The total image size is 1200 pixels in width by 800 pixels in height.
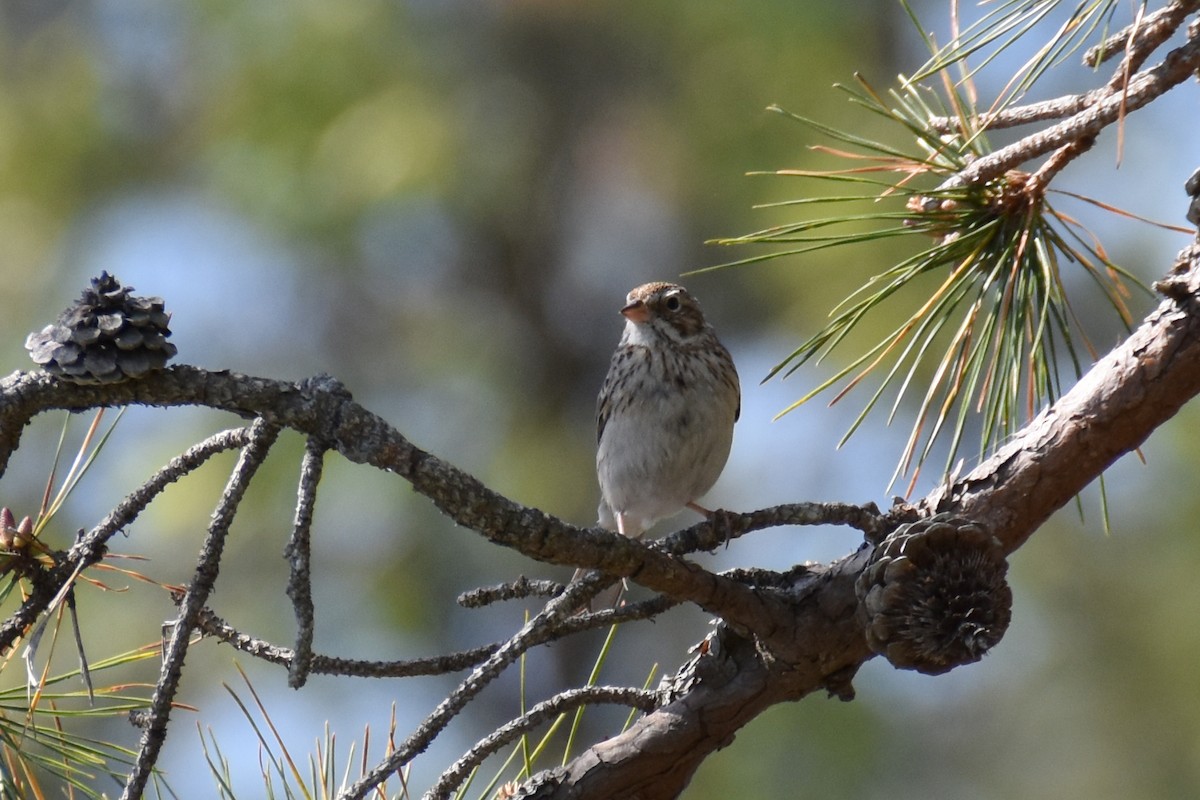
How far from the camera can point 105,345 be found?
1512 millimetres

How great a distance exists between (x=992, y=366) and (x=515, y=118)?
6361 mm

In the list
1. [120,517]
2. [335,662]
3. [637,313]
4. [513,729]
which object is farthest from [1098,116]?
[637,313]

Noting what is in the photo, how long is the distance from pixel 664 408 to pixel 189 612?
2.92 meters

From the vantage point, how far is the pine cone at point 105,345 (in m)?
1.50

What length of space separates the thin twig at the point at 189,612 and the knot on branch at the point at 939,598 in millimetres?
877

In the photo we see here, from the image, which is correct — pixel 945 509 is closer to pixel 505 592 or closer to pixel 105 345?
pixel 505 592

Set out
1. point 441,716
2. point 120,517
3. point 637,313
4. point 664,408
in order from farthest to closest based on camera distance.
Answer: point 637,313 → point 664,408 → point 441,716 → point 120,517

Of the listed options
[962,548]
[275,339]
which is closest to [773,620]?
[962,548]

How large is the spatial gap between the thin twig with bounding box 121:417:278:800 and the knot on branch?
0.88 meters

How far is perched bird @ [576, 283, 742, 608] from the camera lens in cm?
430

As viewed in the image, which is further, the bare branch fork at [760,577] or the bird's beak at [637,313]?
the bird's beak at [637,313]

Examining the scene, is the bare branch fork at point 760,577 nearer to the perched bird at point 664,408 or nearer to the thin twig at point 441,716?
the thin twig at point 441,716

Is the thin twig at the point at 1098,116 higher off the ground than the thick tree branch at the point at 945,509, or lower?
higher

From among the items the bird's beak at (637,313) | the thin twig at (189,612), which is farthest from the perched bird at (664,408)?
the thin twig at (189,612)
